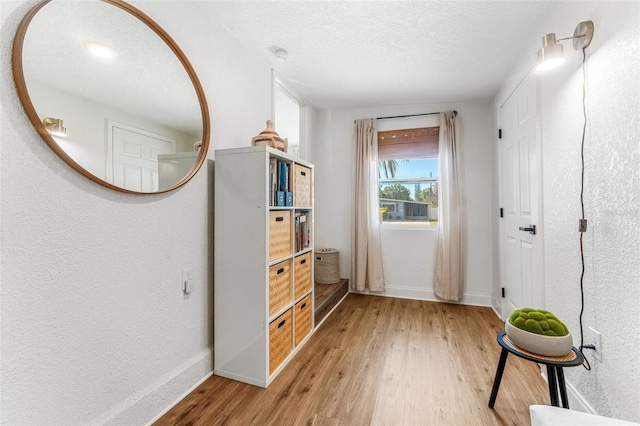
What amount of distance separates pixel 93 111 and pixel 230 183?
732 mm

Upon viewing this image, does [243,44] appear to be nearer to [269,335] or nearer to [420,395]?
[269,335]

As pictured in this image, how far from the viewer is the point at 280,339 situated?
186 centimetres

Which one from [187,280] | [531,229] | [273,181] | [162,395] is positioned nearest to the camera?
[162,395]

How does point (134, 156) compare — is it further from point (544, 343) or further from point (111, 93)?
point (544, 343)

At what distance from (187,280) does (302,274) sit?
843 millimetres

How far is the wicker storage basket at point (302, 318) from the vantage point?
2.09 m

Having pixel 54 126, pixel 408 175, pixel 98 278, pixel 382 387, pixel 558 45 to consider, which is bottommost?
pixel 382 387

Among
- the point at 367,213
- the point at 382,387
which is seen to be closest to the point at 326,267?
the point at 367,213

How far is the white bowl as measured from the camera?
3.82 feet

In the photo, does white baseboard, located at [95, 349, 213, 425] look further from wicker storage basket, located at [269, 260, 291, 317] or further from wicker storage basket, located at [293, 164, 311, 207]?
wicker storage basket, located at [293, 164, 311, 207]

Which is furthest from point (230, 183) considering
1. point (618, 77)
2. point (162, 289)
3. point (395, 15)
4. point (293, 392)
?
point (618, 77)

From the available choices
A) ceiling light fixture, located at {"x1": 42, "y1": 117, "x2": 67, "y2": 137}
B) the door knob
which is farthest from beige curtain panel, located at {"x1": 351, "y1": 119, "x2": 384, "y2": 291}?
ceiling light fixture, located at {"x1": 42, "y1": 117, "x2": 67, "y2": 137}

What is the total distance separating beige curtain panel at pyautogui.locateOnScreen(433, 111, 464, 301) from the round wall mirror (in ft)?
8.47

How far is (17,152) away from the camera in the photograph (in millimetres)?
973
